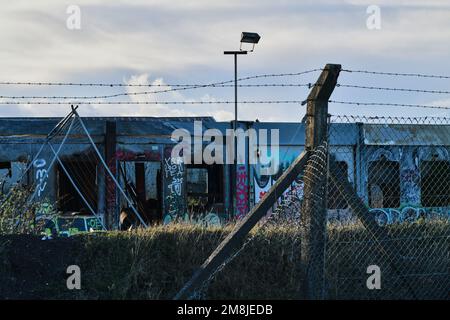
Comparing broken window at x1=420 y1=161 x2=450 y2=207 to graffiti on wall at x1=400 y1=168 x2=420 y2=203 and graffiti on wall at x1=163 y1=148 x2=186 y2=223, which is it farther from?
graffiti on wall at x1=163 y1=148 x2=186 y2=223

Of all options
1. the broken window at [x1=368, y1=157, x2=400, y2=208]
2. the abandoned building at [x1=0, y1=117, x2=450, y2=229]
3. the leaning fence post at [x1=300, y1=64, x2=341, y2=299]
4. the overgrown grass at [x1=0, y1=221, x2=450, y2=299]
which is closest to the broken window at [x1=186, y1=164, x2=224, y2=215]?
the abandoned building at [x1=0, y1=117, x2=450, y2=229]

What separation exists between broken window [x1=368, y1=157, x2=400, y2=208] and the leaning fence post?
35.8ft

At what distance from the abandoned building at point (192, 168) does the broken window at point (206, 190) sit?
0.03m

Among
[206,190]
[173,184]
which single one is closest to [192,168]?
[206,190]

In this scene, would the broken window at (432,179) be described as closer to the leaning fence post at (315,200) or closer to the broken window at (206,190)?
the broken window at (206,190)

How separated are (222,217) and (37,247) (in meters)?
9.07

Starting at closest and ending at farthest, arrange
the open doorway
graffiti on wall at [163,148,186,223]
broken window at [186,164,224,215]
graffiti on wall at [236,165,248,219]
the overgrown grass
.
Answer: the overgrown grass, the open doorway, graffiti on wall at [163,148,186,223], graffiti on wall at [236,165,248,219], broken window at [186,164,224,215]

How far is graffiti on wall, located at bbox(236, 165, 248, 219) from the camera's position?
15219 millimetres

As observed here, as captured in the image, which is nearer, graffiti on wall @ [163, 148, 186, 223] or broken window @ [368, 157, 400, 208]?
graffiti on wall @ [163, 148, 186, 223]

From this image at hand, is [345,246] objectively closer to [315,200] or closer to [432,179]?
[315,200]

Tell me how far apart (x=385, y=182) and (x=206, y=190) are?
5.38 meters

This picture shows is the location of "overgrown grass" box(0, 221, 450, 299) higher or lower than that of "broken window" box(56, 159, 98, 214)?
lower

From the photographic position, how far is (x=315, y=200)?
522 centimetres
